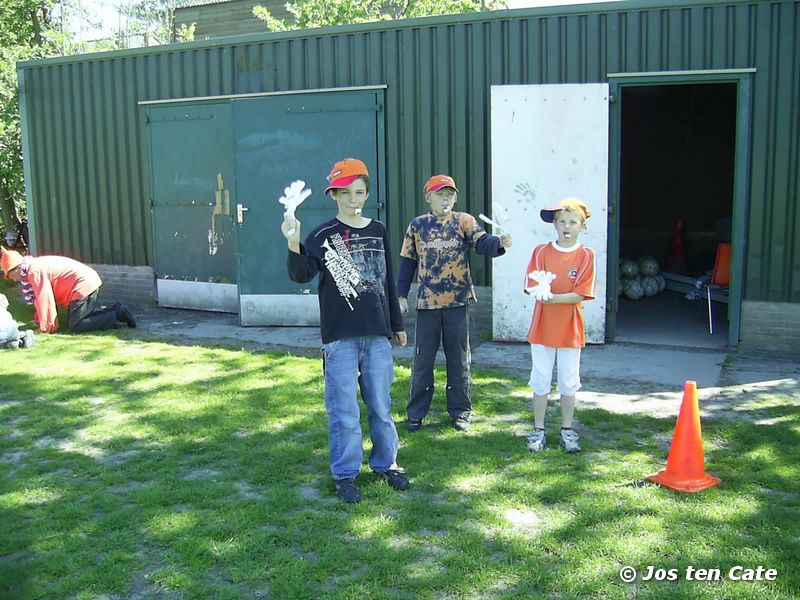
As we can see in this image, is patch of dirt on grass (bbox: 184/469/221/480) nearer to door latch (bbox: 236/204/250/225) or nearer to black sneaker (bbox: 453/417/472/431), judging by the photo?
black sneaker (bbox: 453/417/472/431)

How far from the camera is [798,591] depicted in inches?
137

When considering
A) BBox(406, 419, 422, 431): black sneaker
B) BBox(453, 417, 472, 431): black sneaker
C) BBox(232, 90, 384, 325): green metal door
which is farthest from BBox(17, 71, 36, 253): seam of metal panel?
BBox(453, 417, 472, 431): black sneaker

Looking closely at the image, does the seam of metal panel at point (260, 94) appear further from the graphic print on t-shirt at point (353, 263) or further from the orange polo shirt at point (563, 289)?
the graphic print on t-shirt at point (353, 263)

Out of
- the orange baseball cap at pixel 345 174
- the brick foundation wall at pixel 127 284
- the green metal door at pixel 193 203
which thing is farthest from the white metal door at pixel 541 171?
the brick foundation wall at pixel 127 284

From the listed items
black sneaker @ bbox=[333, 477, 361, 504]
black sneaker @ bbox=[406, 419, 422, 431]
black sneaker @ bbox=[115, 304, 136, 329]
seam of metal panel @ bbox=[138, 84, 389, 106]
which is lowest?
black sneaker @ bbox=[333, 477, 361, 504]

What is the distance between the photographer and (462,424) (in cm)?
579

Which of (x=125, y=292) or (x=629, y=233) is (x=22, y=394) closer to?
(x=125, y=292)

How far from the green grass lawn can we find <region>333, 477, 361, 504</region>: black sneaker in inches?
2.5

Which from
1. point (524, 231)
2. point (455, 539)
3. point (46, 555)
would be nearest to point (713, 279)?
point (524, 231)

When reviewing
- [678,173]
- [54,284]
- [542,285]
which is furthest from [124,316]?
[678,173]

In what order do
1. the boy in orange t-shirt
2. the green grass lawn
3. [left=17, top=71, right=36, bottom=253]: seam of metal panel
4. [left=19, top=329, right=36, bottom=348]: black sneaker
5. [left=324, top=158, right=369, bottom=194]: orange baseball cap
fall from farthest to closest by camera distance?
[left=17, top=71, right=36, bottom=253]: seam of metal panel < [left=19, top=329, right=36, bottom=348]: black sneaker < the boy in orange t-shirt < [left=324, top=158, right=369, bottom=194]: orange baseball cap < the green grass lawn

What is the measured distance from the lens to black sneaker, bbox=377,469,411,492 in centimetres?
466

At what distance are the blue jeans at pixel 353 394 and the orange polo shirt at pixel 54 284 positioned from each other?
600cm

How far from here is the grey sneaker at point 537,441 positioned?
5.30m
